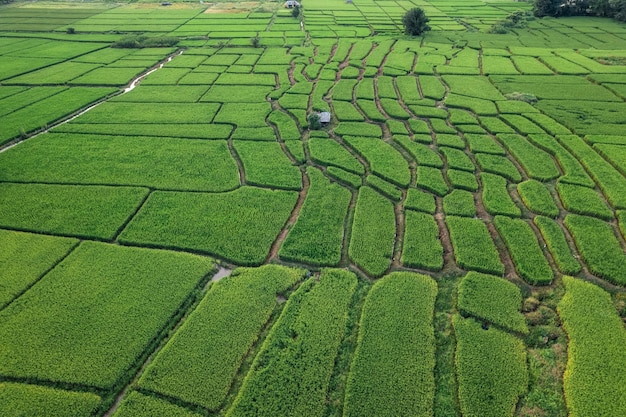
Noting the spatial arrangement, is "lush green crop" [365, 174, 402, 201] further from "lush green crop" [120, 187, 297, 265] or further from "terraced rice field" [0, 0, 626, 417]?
"lush green crop" [120, 187, 297, 265]

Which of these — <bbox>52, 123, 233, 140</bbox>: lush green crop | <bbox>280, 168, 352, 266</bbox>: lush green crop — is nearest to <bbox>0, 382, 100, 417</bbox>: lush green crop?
<bbox>280, 168, 352, 266</bbox>: lush green crop

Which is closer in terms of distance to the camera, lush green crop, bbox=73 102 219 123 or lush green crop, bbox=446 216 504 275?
lush green crop, bbox=446 216 504 275

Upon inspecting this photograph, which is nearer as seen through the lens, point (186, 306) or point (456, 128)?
point (186, 306)

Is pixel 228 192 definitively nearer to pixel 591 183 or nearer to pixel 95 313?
pixel 95 313

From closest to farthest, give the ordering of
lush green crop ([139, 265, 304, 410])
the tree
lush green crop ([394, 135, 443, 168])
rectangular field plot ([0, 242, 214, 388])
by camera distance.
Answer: lush green crop ([139, 265, 304, 410])
rectangular field plot ([0, 242, 214, 388])
lush green crop ([394, 135, 443, 168])
the tree

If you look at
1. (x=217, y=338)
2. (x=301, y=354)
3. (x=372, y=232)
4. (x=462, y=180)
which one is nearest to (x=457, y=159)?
(x=462, y=180)

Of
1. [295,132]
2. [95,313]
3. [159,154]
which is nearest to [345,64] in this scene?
[295,132]

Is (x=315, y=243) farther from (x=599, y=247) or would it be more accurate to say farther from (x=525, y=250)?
(x=599, y=247)
